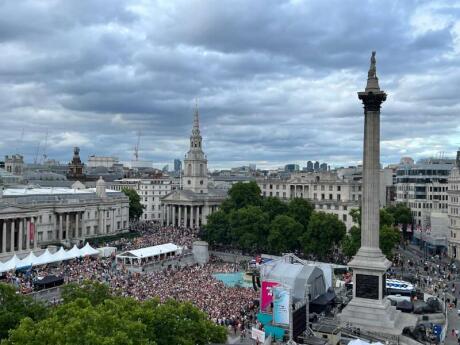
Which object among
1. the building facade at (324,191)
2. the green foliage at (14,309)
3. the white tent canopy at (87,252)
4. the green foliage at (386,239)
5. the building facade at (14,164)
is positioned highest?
the building facade at (14,164)

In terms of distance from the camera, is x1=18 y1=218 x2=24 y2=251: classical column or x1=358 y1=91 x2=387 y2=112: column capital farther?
x1=18 y1=218 x2=24 y2=251: classical column

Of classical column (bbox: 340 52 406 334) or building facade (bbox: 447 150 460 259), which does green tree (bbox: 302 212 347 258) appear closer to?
building facade (bbox: 447 150 460 259)

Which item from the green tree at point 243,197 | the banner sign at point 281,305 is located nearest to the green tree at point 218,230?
the green tree at point 243,197

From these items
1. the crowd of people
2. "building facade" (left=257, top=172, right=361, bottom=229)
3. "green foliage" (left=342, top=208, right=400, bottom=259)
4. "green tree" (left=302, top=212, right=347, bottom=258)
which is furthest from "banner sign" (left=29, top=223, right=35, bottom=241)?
"building facade" (left=257, top=172, right=361, bottom=229)

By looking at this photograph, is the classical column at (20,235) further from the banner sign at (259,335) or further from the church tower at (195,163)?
the church tower at (195,163)

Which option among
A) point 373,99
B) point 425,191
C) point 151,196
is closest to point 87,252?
point 373,99

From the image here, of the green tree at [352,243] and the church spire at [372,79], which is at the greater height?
the church spire at [372,79]

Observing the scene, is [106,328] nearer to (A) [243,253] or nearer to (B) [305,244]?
(B) [305,244]
